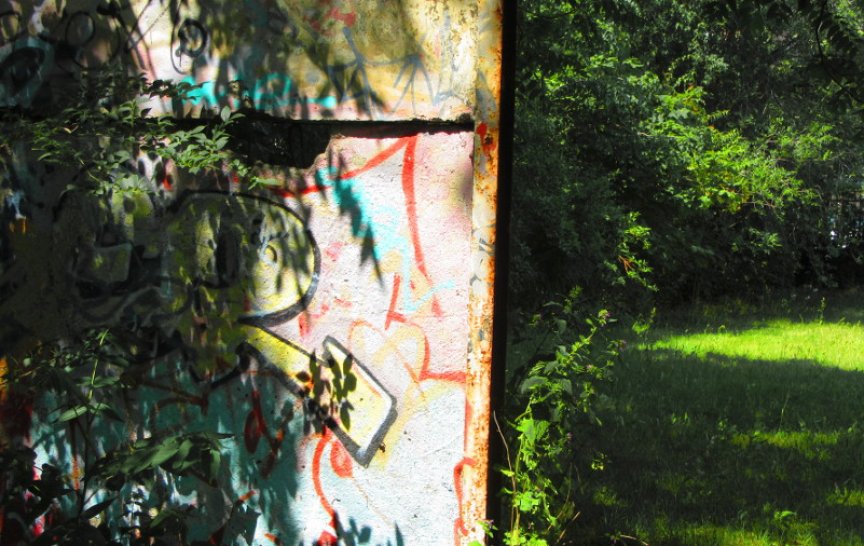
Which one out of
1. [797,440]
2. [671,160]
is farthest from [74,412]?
[671,160]

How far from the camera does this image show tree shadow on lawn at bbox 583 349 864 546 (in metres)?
4.94

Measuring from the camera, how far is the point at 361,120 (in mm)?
3504

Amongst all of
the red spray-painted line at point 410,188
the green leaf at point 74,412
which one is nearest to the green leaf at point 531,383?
the red spray-painted line at point 410,188

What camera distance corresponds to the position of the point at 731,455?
627cm

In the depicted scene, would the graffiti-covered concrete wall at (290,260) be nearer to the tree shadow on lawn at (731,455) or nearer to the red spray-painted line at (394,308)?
the red spray-painted line at (394,308)

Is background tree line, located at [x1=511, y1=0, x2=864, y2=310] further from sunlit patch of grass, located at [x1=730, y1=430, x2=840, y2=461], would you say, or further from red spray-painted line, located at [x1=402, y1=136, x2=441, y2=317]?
red spray-painted line, located at [x1=402, y1=136, x2=441, y2=317]

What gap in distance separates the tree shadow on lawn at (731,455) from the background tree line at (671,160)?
104 inches

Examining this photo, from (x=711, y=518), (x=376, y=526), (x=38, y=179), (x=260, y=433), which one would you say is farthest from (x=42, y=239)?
(x=711, y=518)

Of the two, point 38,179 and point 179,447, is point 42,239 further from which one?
point 179,447

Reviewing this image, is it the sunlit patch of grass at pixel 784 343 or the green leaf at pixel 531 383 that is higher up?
the green leaf at pixel 531 383

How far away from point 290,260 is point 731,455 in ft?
12.5

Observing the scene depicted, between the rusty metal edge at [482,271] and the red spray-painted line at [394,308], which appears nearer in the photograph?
the rusty metal edge at [482,271]

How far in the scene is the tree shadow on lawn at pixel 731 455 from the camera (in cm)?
494

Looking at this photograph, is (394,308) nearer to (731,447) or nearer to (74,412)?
(74,412)
